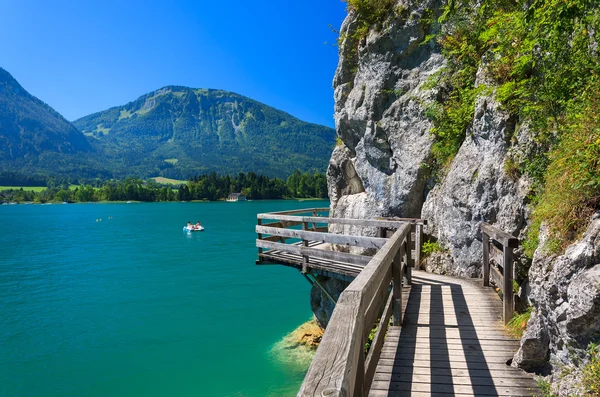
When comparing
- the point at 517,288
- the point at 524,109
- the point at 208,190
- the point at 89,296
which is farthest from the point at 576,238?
the point at 208,190

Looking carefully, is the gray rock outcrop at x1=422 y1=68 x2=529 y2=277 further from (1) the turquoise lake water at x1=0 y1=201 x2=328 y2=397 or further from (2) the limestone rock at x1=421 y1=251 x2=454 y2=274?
(1) the turquoise lake water at x1=0 y1=201 x2=328 y2=397

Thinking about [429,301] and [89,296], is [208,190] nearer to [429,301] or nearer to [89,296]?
[89,296]

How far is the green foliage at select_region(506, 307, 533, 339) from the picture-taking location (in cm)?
500

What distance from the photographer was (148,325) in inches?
780

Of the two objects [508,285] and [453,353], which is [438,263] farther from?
[453,353]

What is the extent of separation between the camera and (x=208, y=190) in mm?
163375

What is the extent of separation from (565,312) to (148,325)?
20.2 meters

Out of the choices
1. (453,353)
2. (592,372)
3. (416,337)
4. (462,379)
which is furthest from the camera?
(416,337)

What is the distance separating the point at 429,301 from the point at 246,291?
2060cm

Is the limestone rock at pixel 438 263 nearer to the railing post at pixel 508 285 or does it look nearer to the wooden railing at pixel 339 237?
the wooden railing at pixel 339 237

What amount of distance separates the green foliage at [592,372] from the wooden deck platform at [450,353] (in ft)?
2.79

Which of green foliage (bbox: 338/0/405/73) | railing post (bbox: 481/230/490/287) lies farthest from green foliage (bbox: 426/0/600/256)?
green foliage (bbox: 338/0/405/73)

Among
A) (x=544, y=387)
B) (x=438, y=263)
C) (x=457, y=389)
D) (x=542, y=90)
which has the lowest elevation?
(x=457, y=389)

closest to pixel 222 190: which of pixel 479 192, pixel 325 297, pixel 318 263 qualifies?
pixel 325 297
